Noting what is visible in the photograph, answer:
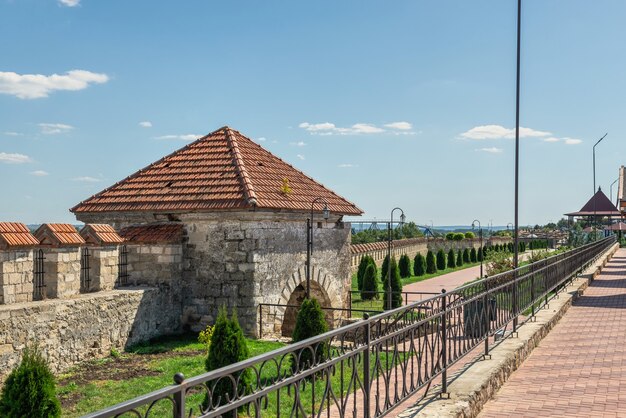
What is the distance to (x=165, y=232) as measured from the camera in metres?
13.3

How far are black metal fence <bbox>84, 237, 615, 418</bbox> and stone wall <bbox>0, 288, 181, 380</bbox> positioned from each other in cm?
253

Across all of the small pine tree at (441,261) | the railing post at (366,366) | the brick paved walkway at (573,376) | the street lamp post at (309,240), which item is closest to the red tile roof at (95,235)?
the street lamp post at (309,240)

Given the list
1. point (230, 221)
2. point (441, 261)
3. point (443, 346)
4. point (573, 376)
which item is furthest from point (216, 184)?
point (441, 261)

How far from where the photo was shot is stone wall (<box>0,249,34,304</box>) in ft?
30.2

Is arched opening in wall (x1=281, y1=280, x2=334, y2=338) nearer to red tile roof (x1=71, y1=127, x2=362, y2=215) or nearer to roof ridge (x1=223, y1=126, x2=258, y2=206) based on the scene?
red tile roof (x1=71, y1=127, x2=362, y2=215)

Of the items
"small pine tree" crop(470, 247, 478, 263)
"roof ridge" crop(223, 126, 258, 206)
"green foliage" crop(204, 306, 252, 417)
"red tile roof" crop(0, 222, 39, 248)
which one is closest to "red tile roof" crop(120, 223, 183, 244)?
"roof ridge" crop(223, 126, 258, 206)

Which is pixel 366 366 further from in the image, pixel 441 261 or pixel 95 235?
pixel 441 261

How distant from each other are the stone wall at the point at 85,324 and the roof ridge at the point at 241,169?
256 centimetres

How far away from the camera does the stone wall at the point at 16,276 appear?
9208 mm

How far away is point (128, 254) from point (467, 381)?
8604 mm

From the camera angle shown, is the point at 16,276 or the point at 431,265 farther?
the point at 431,265

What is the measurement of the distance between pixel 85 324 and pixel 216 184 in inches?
175

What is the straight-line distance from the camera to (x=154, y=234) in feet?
43.5

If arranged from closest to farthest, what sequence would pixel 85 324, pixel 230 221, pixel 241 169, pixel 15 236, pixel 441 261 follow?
1. pixel 15 236
2. pixel 85 324
3. pixel 230 221
4. pixel 241 169
5. pixel 441 261
